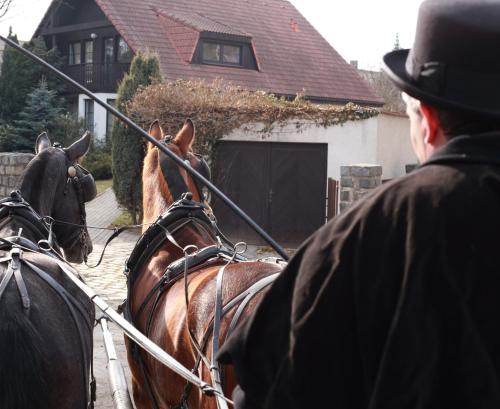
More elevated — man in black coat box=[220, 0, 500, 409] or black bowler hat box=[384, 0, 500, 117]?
black bowler hat box=[384, 0, 500, 117]

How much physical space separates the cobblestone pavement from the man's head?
334 cm

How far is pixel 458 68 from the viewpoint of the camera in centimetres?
170

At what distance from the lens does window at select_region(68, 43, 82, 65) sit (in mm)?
33812

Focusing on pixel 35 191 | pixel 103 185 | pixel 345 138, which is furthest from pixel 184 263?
pixel 103 185

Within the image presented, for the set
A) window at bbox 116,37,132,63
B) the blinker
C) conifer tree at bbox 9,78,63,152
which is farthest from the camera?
window at bbox 116,37,132,63

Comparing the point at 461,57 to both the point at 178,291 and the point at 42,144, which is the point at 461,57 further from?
the point at 42,144

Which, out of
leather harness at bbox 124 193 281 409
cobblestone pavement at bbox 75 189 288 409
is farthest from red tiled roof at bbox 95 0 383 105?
leather harness at bbox 124 193 281 409

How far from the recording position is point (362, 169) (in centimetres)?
1212

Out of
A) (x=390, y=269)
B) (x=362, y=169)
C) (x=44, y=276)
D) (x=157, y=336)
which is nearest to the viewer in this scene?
(x=390, y=269)

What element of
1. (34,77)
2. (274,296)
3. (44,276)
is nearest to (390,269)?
(274,296)

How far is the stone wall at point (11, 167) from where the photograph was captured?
41.7ft

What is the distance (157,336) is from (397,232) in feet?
8.50

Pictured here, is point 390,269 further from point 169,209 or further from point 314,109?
point 314,109

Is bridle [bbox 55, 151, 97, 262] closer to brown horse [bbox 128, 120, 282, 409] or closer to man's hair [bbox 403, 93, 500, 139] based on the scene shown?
brown horse [bbox 128, 120, 282, 409]
